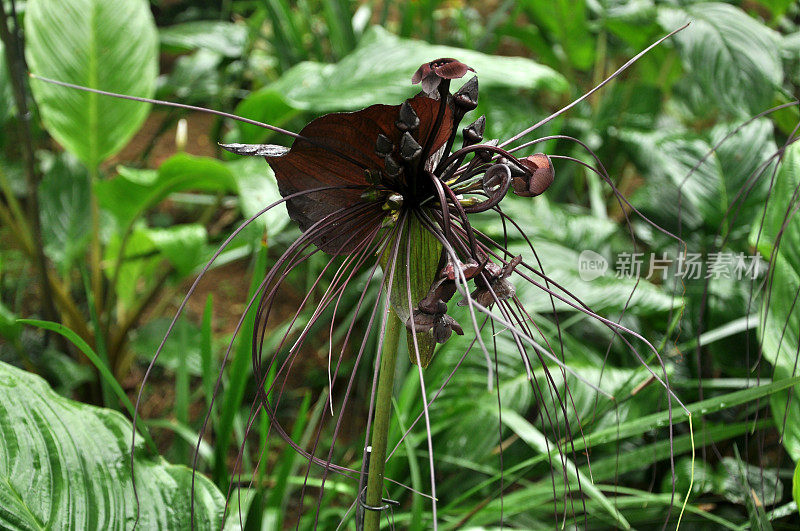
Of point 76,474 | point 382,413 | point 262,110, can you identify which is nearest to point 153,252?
point 262,110

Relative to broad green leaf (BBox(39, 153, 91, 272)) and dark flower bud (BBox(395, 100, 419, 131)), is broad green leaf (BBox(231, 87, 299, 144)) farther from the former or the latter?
dark flower bud (BBox(395, 100, 419, 131))

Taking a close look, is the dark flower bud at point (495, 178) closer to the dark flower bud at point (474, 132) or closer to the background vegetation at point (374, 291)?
the dark flower bud at point (474, 132)

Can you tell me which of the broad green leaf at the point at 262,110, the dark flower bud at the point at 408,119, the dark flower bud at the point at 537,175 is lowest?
the broad green leaf at the point at 262,110

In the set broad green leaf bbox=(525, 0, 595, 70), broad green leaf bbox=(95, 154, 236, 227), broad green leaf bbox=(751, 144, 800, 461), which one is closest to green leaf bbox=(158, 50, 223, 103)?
broad green leaf bbox=(95, 154, 236, 227)

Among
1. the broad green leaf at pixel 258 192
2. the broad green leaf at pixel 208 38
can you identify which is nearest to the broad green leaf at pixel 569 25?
the broad green leaf at pixel 208 38

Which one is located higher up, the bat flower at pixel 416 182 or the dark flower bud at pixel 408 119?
the dark flower bud at pixel 408 119

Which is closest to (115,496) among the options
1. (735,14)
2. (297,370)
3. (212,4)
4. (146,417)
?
(146,417)
